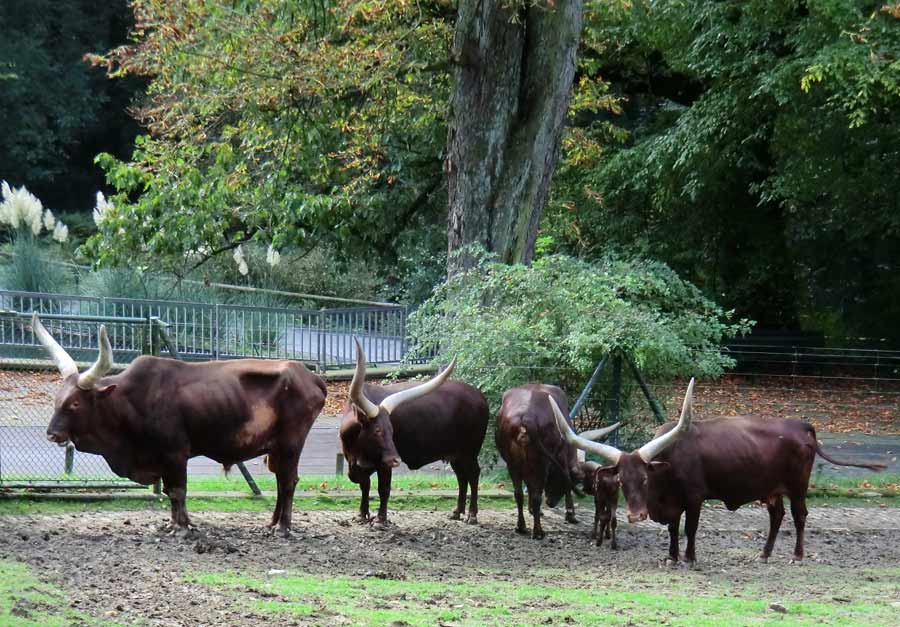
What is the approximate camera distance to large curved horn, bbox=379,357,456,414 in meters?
13.1

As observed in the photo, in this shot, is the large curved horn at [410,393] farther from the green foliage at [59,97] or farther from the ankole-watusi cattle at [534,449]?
the green foliage at [59,97]

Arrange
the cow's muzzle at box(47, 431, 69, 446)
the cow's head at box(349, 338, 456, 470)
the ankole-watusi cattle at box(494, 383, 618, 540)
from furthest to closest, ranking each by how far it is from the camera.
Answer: the ankole-watusi cattle at box(494, 383, 618, 540), the cow's head at box(349, 338, 456, 470), the cow's muzzle at box(47, 431, 69, 446)

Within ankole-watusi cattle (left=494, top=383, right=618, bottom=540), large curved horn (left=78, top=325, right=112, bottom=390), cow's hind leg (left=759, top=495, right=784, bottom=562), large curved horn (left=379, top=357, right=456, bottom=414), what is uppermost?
large curved horn (left=78, top=325, right=112, bottom=390)

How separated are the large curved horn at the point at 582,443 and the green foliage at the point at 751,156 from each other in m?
8.77

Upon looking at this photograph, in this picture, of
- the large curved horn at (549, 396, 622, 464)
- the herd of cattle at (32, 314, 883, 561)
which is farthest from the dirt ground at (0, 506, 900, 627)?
Result: the large curved horn at (549, 396, 622, 464)

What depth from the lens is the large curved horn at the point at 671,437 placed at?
484 inches

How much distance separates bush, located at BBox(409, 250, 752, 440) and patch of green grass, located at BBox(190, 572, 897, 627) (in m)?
4.85

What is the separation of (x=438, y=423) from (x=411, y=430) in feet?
1.03

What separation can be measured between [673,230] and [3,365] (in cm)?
1687

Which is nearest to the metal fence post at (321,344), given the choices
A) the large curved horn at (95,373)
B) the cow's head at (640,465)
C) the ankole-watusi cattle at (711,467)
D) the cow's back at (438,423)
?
the cow's back at (438,423)

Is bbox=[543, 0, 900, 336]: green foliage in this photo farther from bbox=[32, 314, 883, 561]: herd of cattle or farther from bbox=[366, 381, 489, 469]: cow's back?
bbox=[32, 314, 883, 561]: herd of cattle

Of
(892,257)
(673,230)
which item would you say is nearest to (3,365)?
(673,230)

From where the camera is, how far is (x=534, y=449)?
1341 cm

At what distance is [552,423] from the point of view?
13.6 metres
